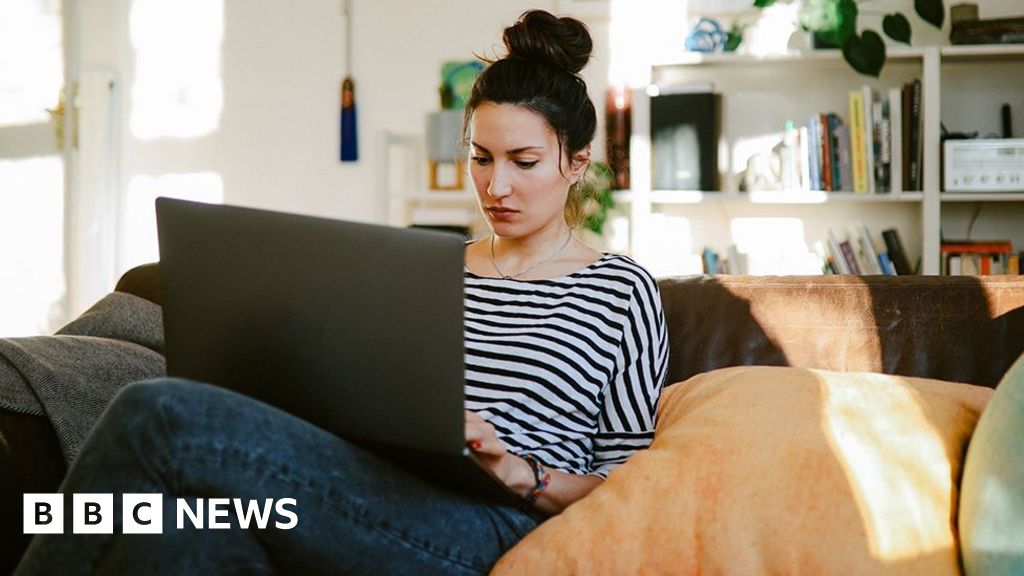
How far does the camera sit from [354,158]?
13.1 ft

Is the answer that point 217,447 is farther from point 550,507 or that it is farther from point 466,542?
point 550,507

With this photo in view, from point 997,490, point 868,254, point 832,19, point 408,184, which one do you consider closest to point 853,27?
point 832,19

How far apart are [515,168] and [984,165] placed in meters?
2.14

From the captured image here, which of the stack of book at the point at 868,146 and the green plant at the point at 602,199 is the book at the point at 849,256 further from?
the green plant at the point at 602,199

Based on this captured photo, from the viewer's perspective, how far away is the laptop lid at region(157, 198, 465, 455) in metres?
1.07

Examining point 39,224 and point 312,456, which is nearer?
point 312,456

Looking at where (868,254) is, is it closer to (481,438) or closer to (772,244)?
(772,244)

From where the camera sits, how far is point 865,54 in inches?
129

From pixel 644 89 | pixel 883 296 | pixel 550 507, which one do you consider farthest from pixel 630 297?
pixel 644 89

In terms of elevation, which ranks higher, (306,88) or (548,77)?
(306,88)

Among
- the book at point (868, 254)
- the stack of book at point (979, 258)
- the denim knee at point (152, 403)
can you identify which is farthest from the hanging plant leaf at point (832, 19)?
the denim knee at point (152, 403)

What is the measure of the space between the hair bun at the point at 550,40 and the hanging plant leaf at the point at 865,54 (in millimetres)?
1830

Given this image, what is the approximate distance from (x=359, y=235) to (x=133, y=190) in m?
3.44

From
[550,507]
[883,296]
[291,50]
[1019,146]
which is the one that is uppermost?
[291,50]
